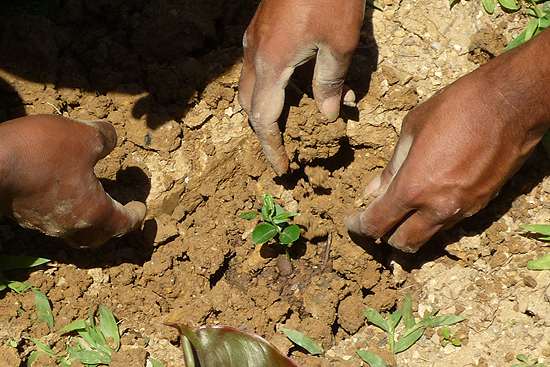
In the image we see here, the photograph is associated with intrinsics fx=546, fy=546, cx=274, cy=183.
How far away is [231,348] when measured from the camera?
2.30 m

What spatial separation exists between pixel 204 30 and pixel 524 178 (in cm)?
183

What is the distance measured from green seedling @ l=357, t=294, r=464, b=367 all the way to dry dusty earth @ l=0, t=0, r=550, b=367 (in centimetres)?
4

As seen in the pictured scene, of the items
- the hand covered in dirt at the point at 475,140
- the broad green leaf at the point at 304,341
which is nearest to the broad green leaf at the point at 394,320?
the broad green leaf at the point at 304,341

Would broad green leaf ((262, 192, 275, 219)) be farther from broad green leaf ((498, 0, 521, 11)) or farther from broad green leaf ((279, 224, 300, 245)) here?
broad green leaf ((498, 0, 521, 11))

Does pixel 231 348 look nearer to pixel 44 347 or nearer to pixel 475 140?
pixel 44 347

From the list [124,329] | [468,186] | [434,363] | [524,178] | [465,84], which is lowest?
[434,363]

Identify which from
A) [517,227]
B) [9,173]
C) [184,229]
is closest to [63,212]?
[9,173]

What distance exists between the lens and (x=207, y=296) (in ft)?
8.78

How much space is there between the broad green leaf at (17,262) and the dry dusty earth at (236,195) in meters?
0.07

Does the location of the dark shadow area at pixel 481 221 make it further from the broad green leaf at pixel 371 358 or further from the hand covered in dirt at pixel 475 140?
the broad green leaf at pixel 371 358

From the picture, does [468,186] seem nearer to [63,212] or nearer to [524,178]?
[524,178]

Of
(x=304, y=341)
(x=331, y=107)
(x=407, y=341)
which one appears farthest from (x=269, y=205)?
(x=407, y=341)

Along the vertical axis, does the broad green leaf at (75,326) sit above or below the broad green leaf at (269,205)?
below

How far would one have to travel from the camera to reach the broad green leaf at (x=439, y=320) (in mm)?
2533
